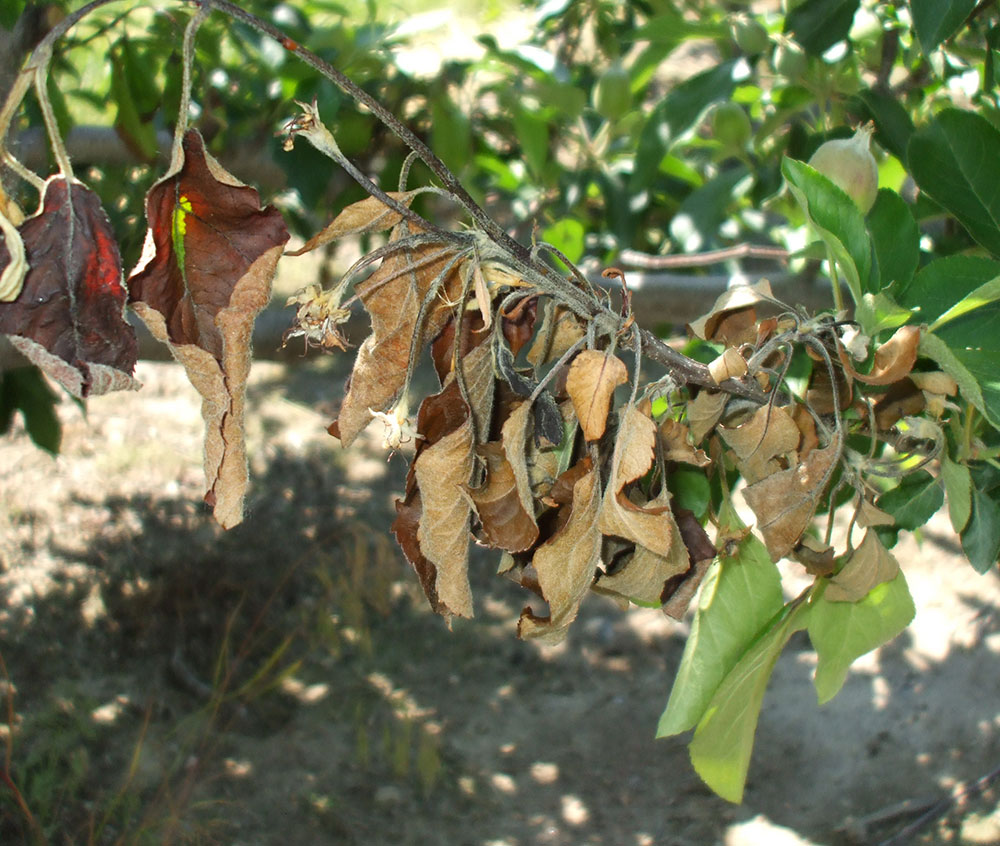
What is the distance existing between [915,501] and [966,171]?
259 mm

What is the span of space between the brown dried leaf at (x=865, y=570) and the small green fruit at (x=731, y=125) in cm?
83

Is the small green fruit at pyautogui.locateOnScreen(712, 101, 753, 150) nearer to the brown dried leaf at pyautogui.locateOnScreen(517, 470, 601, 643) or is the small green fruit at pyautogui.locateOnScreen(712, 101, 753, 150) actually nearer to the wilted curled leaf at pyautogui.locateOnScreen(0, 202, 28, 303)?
the brown dried leaf at pyautogui.locateOnScreen(517, 470, 601, 643)

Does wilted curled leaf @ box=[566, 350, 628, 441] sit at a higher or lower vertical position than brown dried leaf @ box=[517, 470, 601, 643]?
higher

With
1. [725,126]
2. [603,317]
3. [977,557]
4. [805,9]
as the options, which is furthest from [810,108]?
[603,317]

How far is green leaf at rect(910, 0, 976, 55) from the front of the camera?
760mm

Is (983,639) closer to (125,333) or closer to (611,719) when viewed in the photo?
(611,719)

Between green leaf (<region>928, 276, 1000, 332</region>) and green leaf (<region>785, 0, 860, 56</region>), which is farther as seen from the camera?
green leaf (<region>785, 0, 860, 56</region>)

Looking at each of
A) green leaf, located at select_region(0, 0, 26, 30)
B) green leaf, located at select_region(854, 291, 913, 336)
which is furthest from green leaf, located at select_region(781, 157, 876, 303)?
green leaf, located at select_region(0, 0, 26, 30)

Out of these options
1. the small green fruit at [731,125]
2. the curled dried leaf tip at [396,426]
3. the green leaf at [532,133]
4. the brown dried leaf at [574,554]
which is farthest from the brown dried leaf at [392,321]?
the green leaf at [532,133]

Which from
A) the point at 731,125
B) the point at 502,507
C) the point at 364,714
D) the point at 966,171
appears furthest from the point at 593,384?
the point at 364,714

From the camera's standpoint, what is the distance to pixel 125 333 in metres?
0.48

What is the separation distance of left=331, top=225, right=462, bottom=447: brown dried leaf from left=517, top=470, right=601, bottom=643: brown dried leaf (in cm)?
12

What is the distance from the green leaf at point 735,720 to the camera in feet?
2.27

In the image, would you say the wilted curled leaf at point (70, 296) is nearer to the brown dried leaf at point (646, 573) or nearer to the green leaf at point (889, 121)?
the brown dried leaf at point (646, 573)
